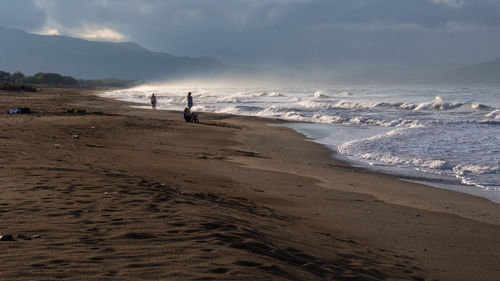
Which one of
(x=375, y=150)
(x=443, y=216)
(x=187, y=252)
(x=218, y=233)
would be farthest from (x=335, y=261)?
(x=375, y=150)

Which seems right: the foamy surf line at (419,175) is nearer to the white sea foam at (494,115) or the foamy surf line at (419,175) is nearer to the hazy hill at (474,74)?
the white sea foam at (494,115)

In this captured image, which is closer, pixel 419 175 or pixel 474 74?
pixel 419 175

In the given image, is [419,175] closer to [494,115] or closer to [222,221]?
[222,221]

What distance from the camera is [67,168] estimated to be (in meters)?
7.76

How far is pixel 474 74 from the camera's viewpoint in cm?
13975

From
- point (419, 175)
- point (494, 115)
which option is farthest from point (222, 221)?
point (494, 115)

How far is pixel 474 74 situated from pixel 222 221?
153m

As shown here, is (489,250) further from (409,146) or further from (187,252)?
(409,146)

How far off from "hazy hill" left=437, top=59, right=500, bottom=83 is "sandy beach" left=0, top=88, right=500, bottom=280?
132 metres

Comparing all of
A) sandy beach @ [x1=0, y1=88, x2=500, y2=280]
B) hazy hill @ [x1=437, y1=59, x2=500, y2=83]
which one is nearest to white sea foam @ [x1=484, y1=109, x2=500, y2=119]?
sandy beach @ [x1=0, y1=88, x2=500, y2=280]

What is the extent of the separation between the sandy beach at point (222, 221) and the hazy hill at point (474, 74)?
132180mm

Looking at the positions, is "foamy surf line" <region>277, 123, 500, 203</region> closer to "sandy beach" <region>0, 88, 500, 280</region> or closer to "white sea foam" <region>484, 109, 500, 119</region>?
"sandy beach" <region>0, 88, 500, 280</region>

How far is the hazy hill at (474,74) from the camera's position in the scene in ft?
431

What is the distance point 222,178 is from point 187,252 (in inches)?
191
